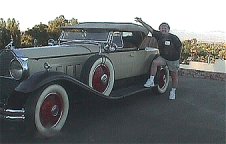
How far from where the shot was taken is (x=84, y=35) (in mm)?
6168

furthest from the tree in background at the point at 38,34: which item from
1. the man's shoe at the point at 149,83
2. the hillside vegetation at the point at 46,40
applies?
the man's shoe at the point at 149,83

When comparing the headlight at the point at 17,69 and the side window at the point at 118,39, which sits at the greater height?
the side window at the point at 118,39

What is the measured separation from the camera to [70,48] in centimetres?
523

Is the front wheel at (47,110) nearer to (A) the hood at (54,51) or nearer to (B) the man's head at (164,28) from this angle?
(A) the hood at (54,51)

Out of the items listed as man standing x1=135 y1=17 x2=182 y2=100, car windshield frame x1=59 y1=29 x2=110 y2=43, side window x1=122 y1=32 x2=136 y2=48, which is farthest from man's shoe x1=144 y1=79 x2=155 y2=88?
car windshield frame x1=59 y1=29 x2=110 y2=43

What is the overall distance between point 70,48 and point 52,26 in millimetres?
7933

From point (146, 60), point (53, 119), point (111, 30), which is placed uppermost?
point (111, 30)

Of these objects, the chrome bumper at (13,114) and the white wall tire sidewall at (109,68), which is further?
the white wall tire sidewall at (109,68)

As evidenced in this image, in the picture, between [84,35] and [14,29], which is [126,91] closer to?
[84,35]

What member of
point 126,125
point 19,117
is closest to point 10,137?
point 19,117

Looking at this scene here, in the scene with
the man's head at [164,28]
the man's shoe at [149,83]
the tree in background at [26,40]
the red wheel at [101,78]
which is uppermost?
the man's head at [164,28]

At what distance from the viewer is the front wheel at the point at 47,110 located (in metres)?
3.88

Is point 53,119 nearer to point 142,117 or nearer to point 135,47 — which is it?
point 142,117

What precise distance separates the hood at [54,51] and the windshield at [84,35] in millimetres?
450
